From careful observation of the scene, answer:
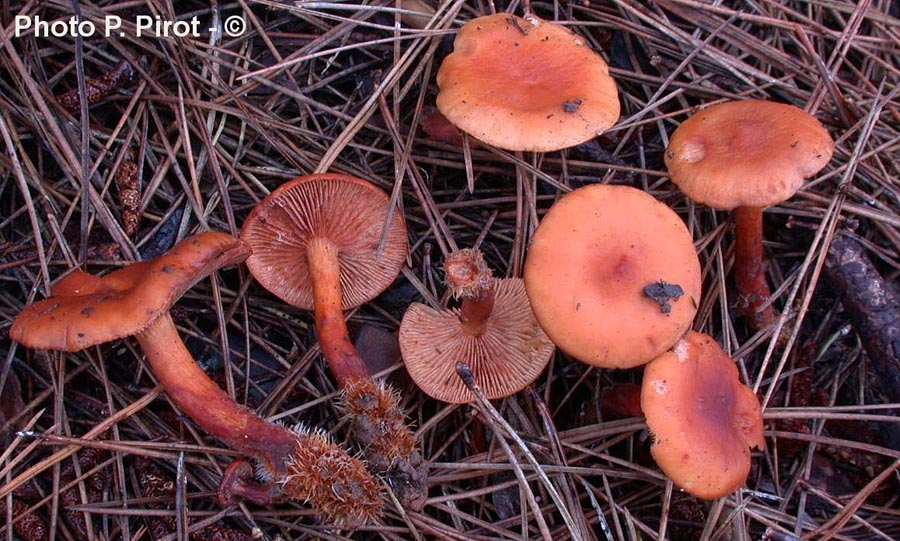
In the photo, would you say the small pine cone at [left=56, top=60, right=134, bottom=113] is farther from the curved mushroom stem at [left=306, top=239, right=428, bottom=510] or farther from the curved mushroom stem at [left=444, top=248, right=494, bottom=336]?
the curved mushroom stem at [left=444, top=248, right=494, bottom=336]

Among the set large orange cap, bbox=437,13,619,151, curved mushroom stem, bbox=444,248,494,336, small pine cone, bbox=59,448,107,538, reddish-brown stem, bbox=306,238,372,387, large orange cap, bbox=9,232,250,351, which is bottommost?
small pine cone, bbox=59,448,107,538

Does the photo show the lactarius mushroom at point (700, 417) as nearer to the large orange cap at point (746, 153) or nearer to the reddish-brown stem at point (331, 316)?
the large orange cap at point (746, 153)

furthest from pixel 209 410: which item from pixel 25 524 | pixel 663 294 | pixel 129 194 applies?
pixel 663 294

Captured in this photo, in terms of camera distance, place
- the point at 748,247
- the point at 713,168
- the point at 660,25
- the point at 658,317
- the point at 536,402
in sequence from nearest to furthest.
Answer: the point at 658,317 < the point at 713,168 < the point at 536,402 < the point at 748,247 < the point at 660,25

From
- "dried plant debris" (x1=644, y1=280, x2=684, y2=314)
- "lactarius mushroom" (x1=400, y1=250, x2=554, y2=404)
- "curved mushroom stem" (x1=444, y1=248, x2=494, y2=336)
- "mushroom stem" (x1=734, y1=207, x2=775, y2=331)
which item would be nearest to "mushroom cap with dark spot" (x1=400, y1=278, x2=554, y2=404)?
"lactarius mushroom" (x1=400, y1=250, x2=554, y2=404)

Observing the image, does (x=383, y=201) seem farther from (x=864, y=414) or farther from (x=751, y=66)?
(x=864, y=414)

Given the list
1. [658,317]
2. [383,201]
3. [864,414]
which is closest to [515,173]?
[383,201]
